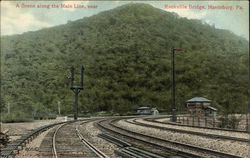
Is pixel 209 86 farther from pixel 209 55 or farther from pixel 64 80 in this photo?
pixel 64 80

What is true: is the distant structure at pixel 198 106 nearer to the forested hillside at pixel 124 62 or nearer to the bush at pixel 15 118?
the bush at pixel 15 118

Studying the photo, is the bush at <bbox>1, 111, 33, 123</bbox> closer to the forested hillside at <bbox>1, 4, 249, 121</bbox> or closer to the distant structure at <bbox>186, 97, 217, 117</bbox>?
the forested hillside at <bbox>1, 4, 249, 121</bbox>

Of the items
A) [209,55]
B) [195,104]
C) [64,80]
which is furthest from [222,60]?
[195,104]

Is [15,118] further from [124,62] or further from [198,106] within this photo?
[124,62]

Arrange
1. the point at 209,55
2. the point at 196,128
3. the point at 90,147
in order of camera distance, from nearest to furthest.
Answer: the point at 90,147
the point at 196,128
the point at 209,55

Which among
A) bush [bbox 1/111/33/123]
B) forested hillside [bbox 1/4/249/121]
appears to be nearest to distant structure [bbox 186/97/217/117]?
bush [bbox 1/111/33/123]

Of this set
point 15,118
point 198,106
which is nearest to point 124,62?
point 198,106

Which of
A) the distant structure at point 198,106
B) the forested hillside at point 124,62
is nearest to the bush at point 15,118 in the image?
the forested hillside at point 124,62

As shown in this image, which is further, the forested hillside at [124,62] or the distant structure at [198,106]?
the forested hillside at [124,62]
